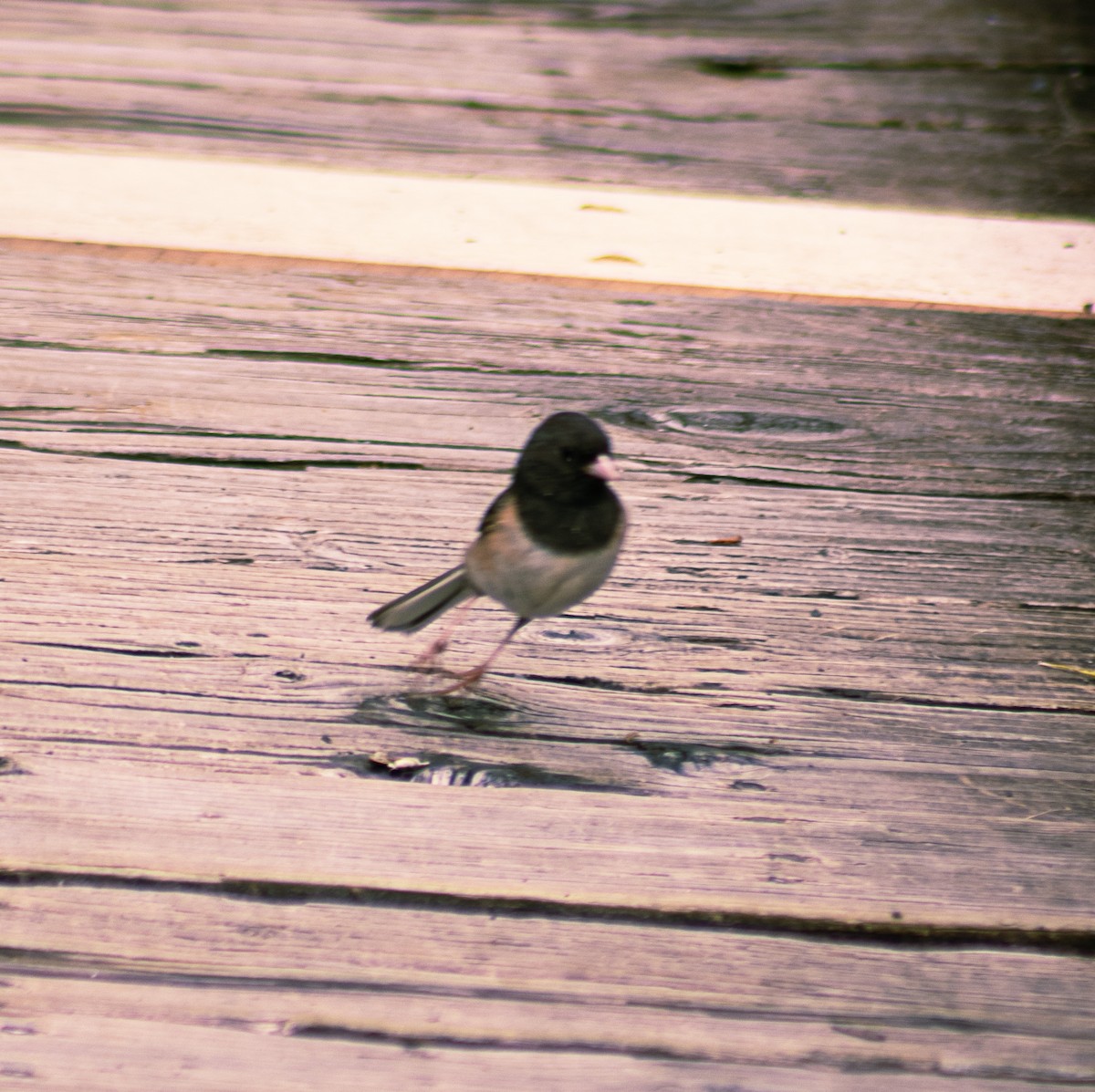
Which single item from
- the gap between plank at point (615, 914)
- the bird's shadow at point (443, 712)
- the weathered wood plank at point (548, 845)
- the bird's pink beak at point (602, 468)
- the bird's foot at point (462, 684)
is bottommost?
the gap between plank at point (615, 914)

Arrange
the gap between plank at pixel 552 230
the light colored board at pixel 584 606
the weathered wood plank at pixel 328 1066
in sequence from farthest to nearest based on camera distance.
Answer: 1. the gap between plank at pixel 552 230
2. the light colored board at pixel 584 606
3. the weathered wood plank at pixel 328 1066

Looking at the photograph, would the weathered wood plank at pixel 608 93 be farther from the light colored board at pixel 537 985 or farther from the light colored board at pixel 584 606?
the light colored board at pixel 537 985

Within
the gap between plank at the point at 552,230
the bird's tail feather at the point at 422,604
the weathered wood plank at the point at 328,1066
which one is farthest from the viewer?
the gap between plank at the point at 552,230

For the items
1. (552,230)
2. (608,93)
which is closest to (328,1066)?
(552,230)

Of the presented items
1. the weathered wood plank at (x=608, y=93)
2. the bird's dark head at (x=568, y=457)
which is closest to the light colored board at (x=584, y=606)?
the bird's dark head at (x=568, y=457)

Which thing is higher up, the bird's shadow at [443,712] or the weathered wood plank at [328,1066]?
the bird's shadow at [443,712]

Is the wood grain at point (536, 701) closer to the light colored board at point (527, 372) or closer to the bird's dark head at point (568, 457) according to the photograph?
the light colored board at point (527, 372)

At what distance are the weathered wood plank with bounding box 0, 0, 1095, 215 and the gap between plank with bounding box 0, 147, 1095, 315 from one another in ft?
0.44

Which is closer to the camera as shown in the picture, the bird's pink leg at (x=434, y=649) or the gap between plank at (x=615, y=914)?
the gap between plank at (x=615, y=914)

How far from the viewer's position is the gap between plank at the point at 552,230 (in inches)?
112

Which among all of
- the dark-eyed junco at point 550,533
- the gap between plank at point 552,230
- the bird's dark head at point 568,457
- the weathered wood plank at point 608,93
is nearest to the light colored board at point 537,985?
the dark-eyed junco at point 550,533

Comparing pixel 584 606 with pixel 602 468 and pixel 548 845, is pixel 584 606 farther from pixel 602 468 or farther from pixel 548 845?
pixel 548 845

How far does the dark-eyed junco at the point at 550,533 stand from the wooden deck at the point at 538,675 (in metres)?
0.16

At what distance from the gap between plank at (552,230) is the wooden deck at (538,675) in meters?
0.08
